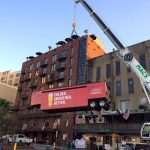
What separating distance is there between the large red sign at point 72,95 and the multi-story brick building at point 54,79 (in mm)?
29788

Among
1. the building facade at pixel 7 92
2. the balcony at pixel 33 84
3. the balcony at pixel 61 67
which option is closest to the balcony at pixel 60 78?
the balcony at pixel 61 67

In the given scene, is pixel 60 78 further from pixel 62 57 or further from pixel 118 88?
pixel 118 88

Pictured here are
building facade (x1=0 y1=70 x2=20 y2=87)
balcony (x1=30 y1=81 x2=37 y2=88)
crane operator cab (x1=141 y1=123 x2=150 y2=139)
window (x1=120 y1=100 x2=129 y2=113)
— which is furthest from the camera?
building facade (x1=0 y1=70 x2=20 y2=87)

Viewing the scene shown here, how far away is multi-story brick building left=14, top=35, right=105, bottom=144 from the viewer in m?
62.8

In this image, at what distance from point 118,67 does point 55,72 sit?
20.6m

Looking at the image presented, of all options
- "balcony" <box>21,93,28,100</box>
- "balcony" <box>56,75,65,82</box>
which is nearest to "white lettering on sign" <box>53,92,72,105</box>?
"balcony" <box>56,75,65,82</box>

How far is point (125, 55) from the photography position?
26484 mm

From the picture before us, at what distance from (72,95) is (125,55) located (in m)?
7.00

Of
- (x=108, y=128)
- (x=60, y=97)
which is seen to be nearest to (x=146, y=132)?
(x=60, y=97)

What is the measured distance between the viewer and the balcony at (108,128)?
47416 millimetres

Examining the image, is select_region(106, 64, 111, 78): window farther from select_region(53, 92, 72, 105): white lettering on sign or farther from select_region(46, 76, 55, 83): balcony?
select_region(53, 92, 72, 105): white lettering on sign

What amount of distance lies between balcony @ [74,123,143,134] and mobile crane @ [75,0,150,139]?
2116cm

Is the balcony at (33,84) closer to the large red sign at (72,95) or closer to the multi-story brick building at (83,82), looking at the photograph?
the multi-story brick building at (83,82)

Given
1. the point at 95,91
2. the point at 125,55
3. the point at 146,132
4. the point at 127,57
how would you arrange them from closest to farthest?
the point at 146,132
the point at 127,57
the point at 125,55
the point at 95,91
